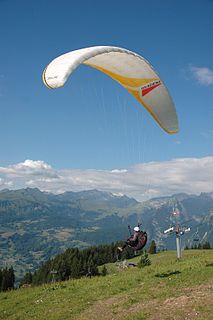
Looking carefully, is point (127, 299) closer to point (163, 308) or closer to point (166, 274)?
point (163, 308)

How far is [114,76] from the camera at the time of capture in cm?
1856

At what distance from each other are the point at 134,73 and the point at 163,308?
37.4 ft

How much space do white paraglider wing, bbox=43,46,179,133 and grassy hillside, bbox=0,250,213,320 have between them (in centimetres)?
843

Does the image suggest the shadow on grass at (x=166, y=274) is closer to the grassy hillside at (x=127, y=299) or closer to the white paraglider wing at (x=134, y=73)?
the grassy hillside at (x=127, y=299)

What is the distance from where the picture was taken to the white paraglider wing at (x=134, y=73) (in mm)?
14453

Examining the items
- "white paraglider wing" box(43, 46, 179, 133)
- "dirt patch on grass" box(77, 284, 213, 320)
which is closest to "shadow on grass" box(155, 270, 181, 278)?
"dirt patch on grass" box(77, 284, 213, 320)

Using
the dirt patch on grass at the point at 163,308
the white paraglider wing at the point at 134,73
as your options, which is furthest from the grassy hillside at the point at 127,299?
the white paraglider wing at the point at 134,73

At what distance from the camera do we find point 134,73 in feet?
59.5

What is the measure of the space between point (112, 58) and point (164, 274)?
11.9 meters

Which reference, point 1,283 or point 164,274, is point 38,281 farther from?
point 164,274

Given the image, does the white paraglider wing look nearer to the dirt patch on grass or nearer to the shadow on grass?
the shadow on grass

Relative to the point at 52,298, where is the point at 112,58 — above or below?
above

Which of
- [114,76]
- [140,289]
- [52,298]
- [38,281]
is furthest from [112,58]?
[38,281]

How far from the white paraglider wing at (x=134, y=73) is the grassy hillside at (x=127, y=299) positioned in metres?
8.43
